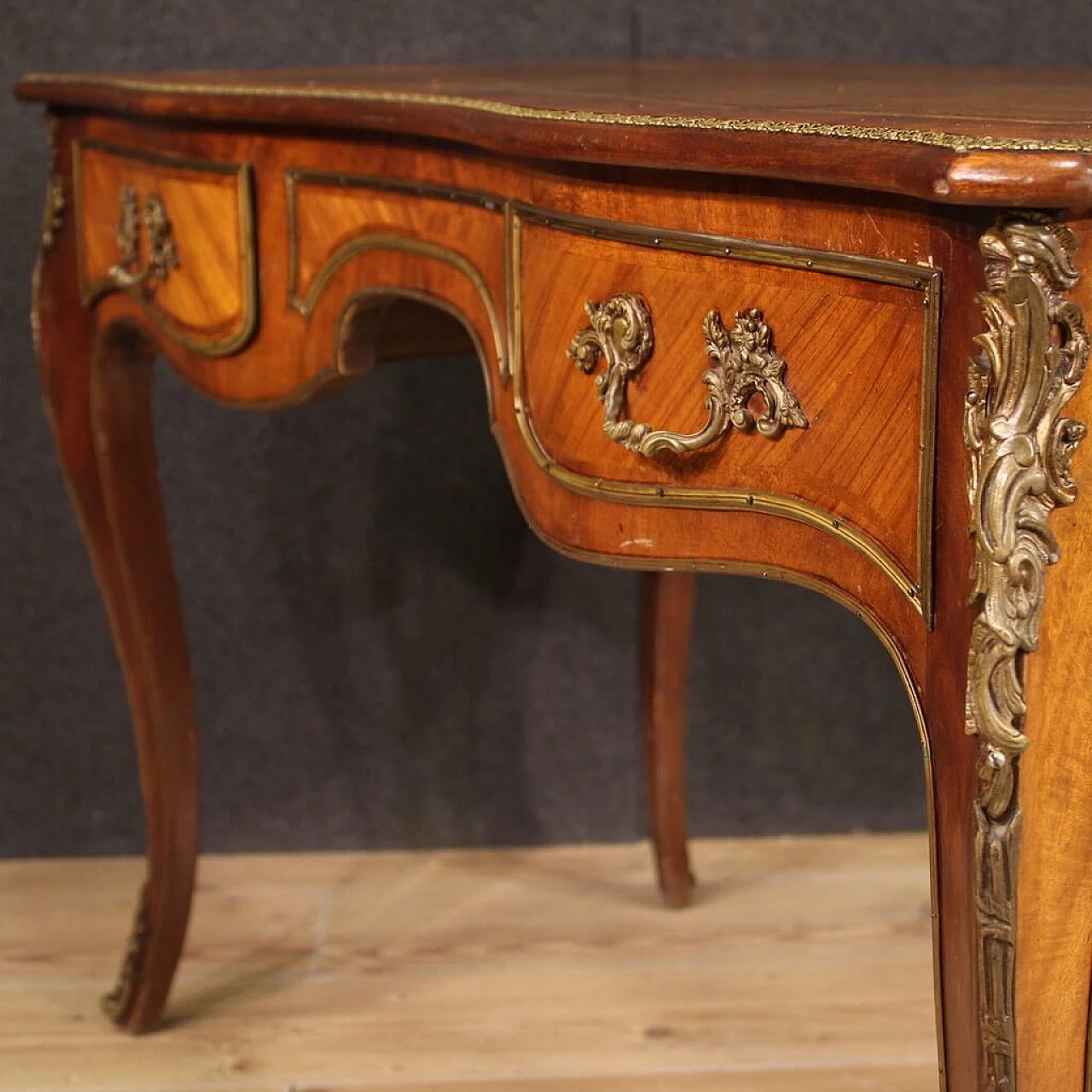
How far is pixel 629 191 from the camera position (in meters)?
0.74

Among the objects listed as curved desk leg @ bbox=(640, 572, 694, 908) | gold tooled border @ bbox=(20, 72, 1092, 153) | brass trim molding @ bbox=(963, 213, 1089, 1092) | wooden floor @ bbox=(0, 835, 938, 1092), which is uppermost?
gold tooled border @ bbox=(20, 72, 1092, 153)

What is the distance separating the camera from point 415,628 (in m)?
1.66

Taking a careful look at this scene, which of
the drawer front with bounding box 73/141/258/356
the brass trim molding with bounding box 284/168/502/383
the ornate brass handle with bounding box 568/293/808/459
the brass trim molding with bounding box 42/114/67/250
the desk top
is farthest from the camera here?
the brass trim molding with bounding box 42/114/67/250

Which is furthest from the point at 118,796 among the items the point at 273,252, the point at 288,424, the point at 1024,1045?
the point at 1024,1045

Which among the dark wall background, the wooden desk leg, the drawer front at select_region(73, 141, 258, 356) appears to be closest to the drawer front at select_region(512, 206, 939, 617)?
the drawer front at select_region(73, 141, 258, 356)

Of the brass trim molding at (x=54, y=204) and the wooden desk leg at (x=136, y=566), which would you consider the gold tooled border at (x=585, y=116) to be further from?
the wooden desk leg at (x=136, y=566)

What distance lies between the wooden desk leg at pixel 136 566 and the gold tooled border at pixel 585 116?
0.18m

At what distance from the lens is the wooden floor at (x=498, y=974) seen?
4.25ft

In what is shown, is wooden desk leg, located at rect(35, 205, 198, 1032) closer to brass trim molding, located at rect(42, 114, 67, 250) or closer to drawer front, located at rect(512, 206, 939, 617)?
brass trim molding, located at rect(42, 114, 67, 250)

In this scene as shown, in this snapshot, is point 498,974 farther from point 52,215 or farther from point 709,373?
point 709,373

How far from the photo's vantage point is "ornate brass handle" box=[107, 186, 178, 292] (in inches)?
44.3

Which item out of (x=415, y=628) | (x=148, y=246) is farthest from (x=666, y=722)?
(x=148, y=246)

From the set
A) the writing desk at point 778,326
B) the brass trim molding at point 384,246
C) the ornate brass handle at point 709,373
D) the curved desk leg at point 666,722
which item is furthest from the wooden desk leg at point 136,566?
the ornate brass handle at point 709,373

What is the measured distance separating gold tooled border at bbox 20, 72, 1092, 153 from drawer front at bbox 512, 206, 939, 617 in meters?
0.05
